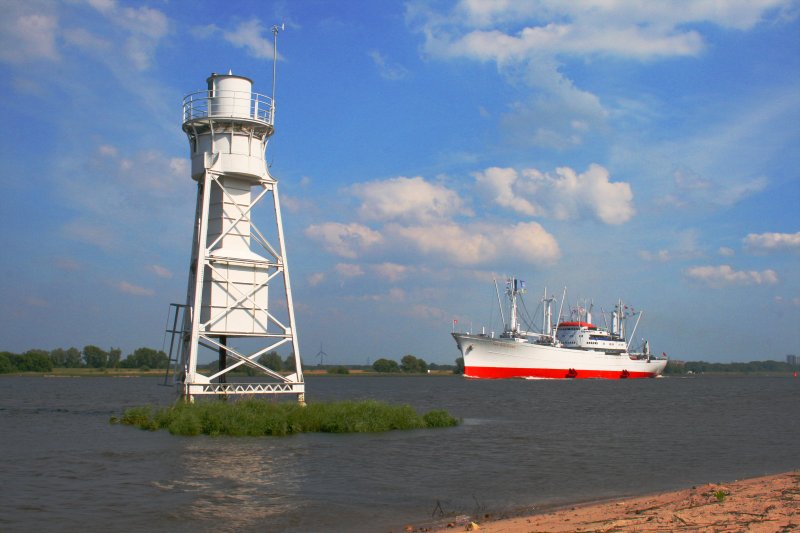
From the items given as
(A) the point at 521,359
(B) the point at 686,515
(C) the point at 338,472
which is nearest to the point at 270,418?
(C) the point at 338,472

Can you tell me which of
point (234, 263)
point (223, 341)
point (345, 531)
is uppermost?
point (234, 263)

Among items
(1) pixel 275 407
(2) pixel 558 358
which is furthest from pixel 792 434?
(2) pixel 558 358

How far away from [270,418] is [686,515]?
21.6 meters

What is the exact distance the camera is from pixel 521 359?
425 ft

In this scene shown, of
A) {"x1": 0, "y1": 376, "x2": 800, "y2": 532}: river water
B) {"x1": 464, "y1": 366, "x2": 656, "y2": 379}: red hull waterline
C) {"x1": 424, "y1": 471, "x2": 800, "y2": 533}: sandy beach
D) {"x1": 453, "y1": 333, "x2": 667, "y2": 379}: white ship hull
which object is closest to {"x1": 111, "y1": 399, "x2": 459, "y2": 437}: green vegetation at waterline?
{"x1": 0, "y1": 376, "x2": 800, "y2": 532}: river water

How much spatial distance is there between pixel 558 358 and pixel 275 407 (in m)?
107

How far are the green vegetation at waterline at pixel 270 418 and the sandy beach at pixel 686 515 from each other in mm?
17012

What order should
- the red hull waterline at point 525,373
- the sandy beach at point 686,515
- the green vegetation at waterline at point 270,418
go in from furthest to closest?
the red hull waterline at point 525,373, the green vegetation at waterline at point 270,418, the sandy beach at point 686,515

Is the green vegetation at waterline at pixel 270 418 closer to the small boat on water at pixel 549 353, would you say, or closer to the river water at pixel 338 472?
the river water at pixel 338 472

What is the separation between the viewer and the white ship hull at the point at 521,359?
12700cm

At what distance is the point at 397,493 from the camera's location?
20.0 metres

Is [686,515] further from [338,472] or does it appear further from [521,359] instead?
[521,359]

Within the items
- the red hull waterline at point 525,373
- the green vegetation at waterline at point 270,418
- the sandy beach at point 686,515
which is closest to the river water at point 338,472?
the green vegetation at waterline at point 270,418

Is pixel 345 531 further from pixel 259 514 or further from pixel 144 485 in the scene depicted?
pixel 144 485
